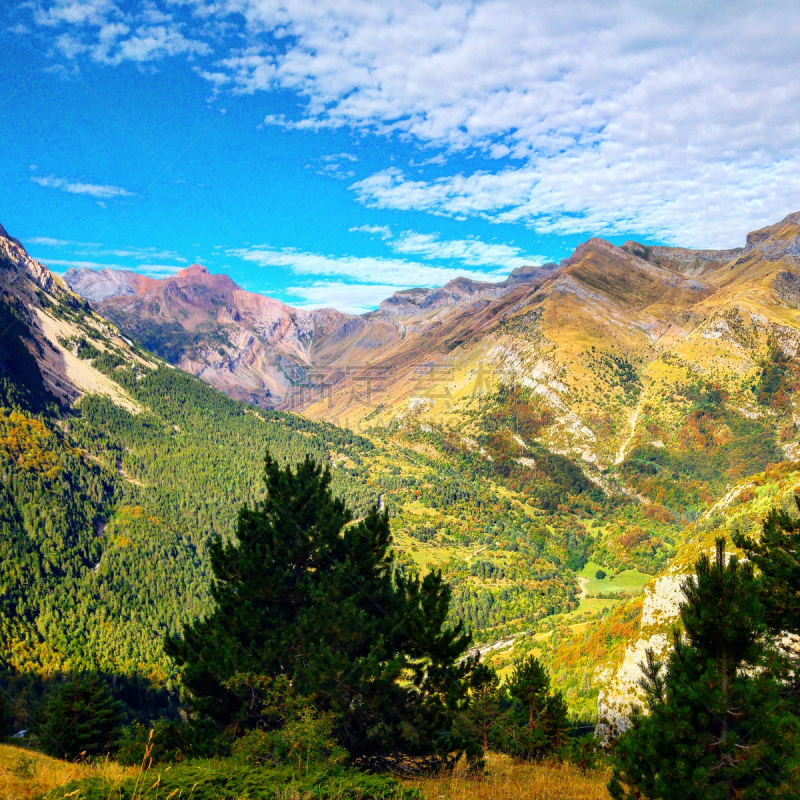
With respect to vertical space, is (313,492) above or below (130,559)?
above

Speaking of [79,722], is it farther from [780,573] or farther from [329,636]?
[780,573]

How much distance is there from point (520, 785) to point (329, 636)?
8.46 m

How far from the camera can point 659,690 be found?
36.6 ft

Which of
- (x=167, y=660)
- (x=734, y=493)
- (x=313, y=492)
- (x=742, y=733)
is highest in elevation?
(x=734, y=493)

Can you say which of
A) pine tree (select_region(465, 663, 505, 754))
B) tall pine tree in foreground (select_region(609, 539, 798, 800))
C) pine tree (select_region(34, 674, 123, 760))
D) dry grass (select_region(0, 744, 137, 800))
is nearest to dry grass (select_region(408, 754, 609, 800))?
pine tree (select_region(465, 663, 505, 754))

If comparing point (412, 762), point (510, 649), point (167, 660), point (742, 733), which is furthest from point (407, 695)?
point (167, 660)

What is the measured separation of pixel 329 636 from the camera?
751 inches

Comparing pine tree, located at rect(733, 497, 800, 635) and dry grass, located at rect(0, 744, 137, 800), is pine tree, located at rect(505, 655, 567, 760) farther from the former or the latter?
dry grass, located at rect(0, 744, 137, 800)

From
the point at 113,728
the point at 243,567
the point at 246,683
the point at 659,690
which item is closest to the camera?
the point at 659,690

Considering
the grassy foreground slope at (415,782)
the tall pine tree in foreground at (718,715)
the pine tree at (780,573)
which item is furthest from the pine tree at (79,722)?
the pine tree at (780,573)

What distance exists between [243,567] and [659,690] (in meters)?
17.2

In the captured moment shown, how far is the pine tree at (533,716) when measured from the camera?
2209cm

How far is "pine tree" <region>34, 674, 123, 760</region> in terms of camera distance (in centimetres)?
3562

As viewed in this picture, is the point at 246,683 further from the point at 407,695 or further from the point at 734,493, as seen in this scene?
the point at 734,493
